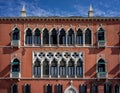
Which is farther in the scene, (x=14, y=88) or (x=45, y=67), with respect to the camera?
(x=45, y=67)

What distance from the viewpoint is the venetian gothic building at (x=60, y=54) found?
4672 cm

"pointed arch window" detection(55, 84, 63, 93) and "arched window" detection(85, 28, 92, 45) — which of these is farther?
"arched window" detection(85, 28, 92, 45)

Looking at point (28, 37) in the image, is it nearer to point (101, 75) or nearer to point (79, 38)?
point (79, 38)

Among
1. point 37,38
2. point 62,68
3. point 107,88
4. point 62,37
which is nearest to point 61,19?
point 62,37

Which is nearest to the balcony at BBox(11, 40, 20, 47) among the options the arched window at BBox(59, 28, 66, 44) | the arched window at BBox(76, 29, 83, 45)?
the arched window at BBox(59, 28, 66, 44)

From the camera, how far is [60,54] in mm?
47344

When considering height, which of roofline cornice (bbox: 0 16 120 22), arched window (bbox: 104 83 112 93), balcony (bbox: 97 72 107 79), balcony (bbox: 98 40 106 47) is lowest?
arched window (bbox: 104 83 112 93)

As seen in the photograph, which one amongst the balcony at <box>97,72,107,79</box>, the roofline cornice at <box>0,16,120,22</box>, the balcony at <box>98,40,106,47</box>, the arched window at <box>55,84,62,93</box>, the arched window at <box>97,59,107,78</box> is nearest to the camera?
the balcony at <box>97,72,107,79</box>

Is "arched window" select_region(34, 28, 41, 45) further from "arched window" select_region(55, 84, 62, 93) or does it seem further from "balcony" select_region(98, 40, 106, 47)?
"balcony" select_region(98, 40, 106, 47)

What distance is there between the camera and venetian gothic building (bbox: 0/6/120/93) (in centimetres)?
4672

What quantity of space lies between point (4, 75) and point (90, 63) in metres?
9.91

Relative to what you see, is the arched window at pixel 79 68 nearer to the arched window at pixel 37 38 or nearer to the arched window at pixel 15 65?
the arched window at pixel 37 38

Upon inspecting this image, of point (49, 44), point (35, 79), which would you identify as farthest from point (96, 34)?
point (35, 79)

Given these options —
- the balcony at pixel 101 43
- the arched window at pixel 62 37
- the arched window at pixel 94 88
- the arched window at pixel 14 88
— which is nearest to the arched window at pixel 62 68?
the arched window at pixel 62 37
